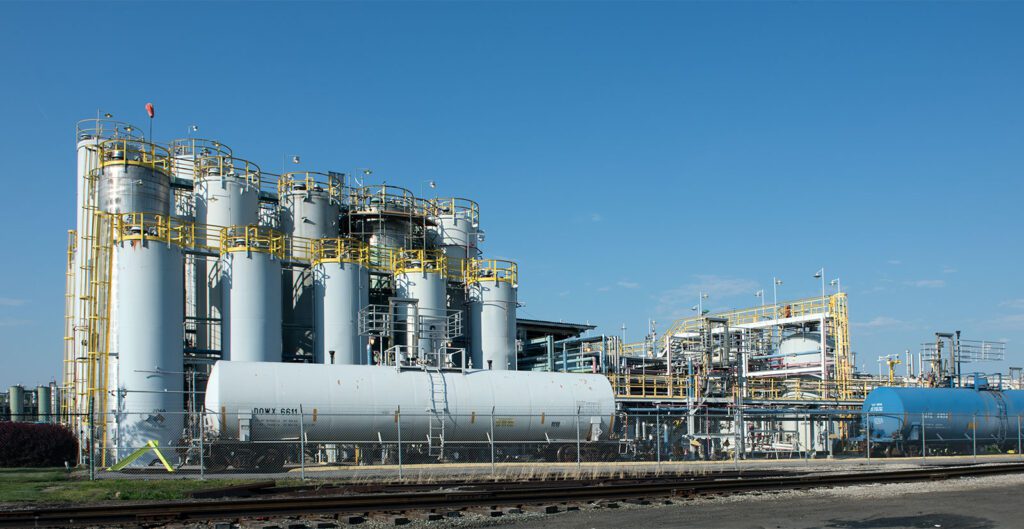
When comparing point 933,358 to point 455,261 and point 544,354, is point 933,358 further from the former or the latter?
point 455,261

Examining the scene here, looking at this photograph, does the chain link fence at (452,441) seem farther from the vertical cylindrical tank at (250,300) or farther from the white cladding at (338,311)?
the white cladding at (338,311)

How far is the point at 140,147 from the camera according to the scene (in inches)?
1636

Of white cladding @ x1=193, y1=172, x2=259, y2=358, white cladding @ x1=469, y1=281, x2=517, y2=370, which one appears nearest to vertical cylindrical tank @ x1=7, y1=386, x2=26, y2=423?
white cladding @ x1=193, y1=172, x2=259, y2=358

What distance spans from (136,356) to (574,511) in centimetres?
2256

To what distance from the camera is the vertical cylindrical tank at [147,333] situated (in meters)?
34.1

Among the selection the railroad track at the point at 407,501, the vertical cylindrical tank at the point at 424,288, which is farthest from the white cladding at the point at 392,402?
the railroad track at the point at 407,501

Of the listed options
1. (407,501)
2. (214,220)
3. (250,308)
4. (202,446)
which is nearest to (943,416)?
(250,308)

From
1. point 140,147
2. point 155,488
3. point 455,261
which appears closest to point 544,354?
point 455,261

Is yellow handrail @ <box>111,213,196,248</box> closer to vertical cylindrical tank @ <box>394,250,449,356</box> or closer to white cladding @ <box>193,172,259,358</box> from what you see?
white cladding @ <box>193,172,259,358</box>

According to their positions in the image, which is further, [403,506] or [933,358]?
[933,358]

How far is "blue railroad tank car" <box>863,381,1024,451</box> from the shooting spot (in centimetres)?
4112

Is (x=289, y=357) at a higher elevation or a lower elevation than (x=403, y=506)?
higher

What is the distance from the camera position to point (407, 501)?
18.9 m

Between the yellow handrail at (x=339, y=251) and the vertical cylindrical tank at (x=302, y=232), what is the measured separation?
92cm
